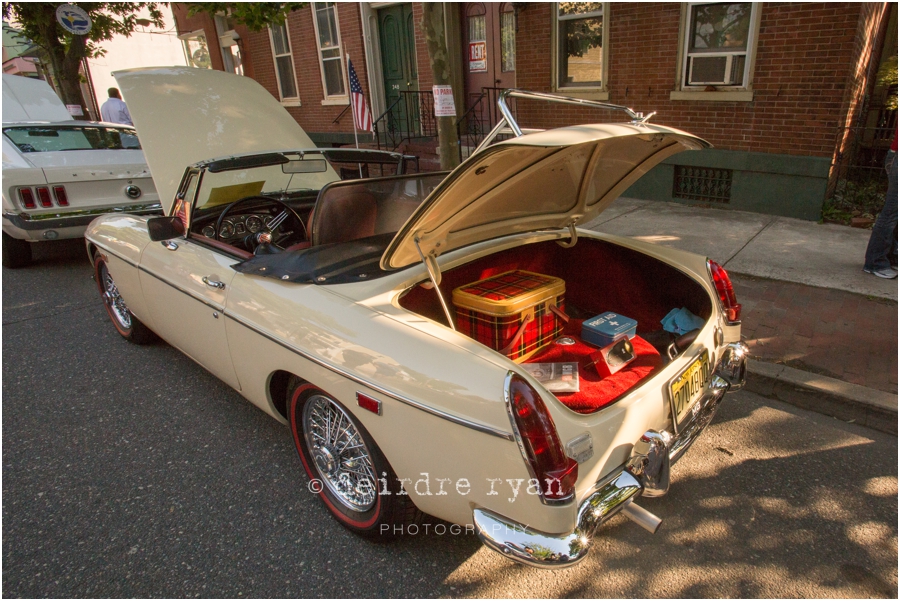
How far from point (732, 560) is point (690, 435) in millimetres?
535

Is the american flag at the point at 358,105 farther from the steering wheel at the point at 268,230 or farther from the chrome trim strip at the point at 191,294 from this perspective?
the chrome trim strip at the point at 191,294

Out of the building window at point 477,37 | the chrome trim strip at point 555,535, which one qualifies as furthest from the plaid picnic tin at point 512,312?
the building window at point 477,37

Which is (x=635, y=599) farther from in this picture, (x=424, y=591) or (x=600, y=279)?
(x=600, y=279)

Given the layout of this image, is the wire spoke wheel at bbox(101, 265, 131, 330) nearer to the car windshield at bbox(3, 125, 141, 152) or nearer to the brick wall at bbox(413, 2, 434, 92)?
the car windshield at bbox(3, 125, 141, 152)

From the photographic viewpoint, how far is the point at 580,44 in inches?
328

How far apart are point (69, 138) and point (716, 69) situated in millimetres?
8446

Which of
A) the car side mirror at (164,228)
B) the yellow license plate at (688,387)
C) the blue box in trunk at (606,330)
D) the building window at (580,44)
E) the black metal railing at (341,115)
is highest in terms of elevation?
the building window at (580,44)

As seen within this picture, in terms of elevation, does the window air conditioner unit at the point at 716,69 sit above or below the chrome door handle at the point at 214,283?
above

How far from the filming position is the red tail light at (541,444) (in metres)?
1.68

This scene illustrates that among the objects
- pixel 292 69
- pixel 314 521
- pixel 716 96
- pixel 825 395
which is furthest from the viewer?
pixel 292 69

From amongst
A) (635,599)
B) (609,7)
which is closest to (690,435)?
(635,599)

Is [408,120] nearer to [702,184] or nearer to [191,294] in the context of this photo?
[702,184]

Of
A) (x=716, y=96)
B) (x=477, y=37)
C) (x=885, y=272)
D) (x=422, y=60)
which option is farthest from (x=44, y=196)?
(x=885, y=272)

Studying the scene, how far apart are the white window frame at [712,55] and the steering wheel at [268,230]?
6210 millimetres
